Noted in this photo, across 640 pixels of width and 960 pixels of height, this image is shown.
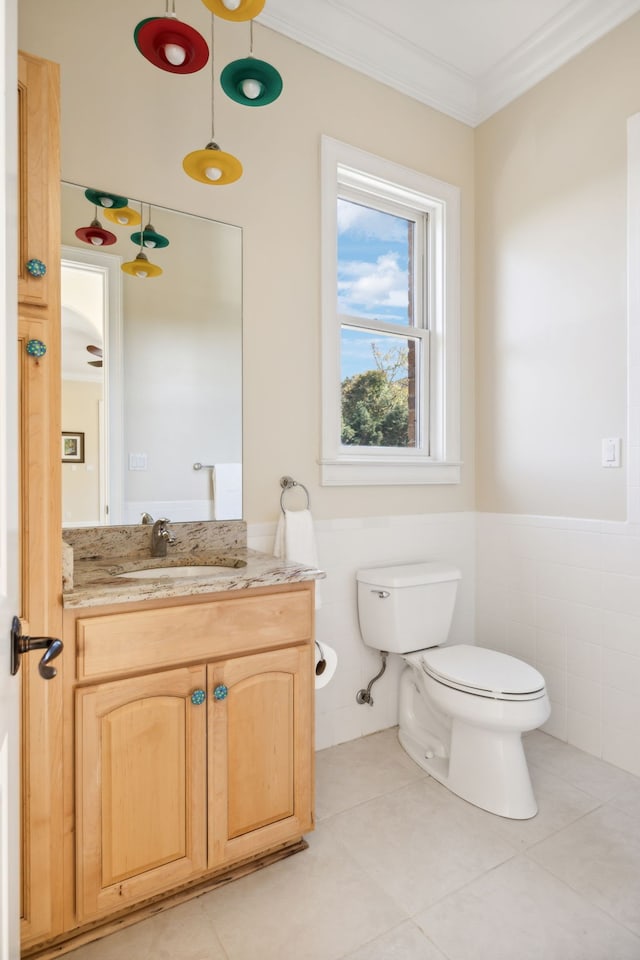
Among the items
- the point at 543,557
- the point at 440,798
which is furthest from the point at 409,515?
the point at 440,798

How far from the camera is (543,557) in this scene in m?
2.34

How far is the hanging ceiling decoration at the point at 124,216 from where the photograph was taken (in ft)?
5.73

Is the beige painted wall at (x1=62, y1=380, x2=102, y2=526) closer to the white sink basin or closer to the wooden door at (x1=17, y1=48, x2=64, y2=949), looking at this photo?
the white sink basin

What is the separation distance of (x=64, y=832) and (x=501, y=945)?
3.54 feet

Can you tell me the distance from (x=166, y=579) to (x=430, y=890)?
112cm

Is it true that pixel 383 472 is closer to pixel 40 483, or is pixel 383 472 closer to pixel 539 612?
pixel 539 612

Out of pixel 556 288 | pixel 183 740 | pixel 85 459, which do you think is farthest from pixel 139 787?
pixel 556 288

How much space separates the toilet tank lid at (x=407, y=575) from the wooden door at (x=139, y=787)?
37.3 inches

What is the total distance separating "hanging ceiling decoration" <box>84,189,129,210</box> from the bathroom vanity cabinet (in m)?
1.30

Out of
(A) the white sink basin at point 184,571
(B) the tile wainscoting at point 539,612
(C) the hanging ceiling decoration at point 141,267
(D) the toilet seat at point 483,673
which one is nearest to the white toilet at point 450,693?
(D) the toilet seat at point 483,673

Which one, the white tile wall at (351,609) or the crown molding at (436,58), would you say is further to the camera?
the white tile wall at (351,609)

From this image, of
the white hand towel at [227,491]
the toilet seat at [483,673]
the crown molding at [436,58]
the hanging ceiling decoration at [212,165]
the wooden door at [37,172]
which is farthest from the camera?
the crown molding at [436,58]

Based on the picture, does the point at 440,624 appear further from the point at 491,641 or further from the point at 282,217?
the point at 282,217

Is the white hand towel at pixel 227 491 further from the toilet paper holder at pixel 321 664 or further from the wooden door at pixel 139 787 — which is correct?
the wooden door at pixel 139 787
